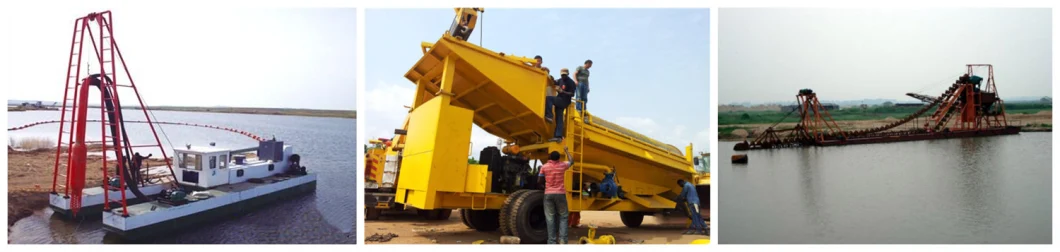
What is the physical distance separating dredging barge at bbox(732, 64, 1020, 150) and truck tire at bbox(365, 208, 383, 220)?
5.80 metres

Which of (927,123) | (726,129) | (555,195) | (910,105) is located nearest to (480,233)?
(555,195)

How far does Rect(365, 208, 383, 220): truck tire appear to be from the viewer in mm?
9264

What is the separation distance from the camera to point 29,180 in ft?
23.7

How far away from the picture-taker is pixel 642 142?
8562 mm

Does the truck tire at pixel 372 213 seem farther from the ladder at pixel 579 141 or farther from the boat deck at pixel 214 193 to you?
the ladder at pixel 579 141

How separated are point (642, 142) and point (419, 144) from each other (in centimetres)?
365

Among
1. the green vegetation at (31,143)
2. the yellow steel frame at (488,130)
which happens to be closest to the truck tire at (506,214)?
the yellow steel frame at (488,130)

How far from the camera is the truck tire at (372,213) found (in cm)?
926

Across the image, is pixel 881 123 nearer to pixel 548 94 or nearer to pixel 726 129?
pixel 726 129

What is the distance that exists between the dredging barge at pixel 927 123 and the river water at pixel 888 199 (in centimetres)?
47

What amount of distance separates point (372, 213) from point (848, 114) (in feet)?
24.7

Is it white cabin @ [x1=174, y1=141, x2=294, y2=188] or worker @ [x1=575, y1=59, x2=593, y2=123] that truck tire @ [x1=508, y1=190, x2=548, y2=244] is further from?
white cabin @ [x1=174, y1=141, x2=294, y2=188]

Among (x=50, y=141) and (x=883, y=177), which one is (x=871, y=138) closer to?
(x=883, y=177)

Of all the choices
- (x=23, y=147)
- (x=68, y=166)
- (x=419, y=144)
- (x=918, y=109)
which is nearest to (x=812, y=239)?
(x=918, y=109)
